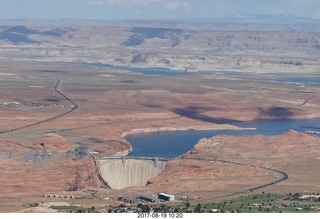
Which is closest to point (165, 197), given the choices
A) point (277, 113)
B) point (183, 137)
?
point (183, 137)

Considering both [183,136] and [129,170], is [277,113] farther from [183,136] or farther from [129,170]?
[129,170]

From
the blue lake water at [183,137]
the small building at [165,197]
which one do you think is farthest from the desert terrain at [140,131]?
the small building at [165,197]

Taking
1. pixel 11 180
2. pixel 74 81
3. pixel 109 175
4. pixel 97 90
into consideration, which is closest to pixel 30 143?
pixel 109 175

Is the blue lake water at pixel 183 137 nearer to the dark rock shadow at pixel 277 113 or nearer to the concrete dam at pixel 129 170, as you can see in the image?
the dark rock shadow at pixel 277 113

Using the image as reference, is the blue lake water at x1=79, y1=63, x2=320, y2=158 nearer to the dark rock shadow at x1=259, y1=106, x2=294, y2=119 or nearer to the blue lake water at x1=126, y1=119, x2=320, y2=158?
the blue lake water at x1=126, y1=119, x2=320, y2=158

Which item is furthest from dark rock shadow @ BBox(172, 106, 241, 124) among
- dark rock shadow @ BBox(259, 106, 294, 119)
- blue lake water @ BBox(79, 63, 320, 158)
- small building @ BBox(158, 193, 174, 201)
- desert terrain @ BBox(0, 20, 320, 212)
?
small building @ BBox(158, 193, 174, 201)

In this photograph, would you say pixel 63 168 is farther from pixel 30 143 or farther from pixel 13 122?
pixel 13 122
